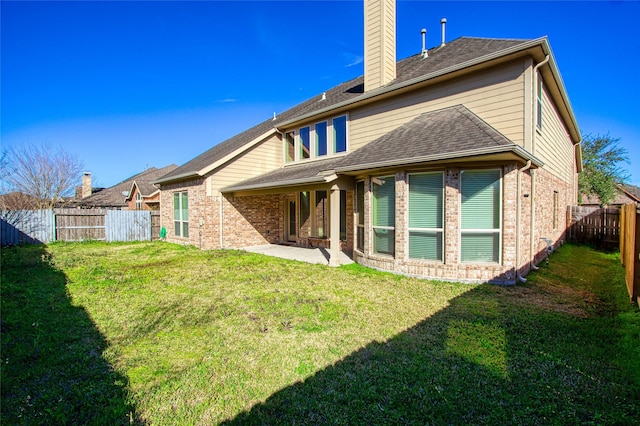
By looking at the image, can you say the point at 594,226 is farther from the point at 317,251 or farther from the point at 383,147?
the point at 317,251

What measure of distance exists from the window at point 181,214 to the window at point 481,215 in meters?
12.3

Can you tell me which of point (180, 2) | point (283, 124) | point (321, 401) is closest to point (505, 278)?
point (321, 401)

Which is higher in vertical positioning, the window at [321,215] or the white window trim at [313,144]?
the white window trim at [313,144]

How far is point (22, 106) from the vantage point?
15352 millimetres

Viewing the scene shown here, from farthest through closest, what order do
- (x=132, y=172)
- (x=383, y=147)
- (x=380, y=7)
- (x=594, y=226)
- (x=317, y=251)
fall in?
(x=132, y=172) < (x=594, y=226) < (x=317, y=251) < (x=380, y=7) < (x=383, y=147)

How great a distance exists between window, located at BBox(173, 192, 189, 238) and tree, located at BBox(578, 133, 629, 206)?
1124 inches

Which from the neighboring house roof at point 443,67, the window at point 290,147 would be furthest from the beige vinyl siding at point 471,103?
the window at point 290,147

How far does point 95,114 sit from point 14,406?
2143 centimetres

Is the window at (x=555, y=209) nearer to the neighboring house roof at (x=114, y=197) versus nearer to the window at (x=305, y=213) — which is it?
the window at (x=305, y=213)

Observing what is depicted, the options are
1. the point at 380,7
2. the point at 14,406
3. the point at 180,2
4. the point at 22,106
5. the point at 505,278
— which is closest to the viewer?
the point at 14,406

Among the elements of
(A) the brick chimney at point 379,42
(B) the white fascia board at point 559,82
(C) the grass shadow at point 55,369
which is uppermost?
(A) the brick chimney at point 379,42

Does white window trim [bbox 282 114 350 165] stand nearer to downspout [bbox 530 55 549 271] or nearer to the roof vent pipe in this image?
→ the roof vent pipe

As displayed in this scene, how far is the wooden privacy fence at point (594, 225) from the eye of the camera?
12406 millimetres

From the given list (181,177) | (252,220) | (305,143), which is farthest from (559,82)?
(181,177)
